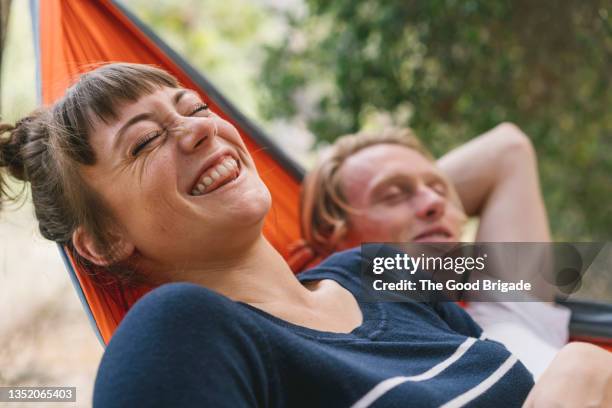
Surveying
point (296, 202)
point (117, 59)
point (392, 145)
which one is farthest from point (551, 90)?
point (117, 59)

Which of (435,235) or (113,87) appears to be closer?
(113,87)

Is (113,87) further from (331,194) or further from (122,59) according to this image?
(331,194)

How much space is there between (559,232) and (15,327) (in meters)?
2.12

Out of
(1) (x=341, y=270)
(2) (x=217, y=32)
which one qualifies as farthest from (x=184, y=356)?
(2) (x=217, y=32)

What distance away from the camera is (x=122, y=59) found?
5.07 ft

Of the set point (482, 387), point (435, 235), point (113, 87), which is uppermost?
point (113, 87)

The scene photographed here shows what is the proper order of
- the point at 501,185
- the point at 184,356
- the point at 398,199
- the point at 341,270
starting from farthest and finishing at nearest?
the point at 501,185
the point at 398,199
the point at 341,270
the point at 184,356

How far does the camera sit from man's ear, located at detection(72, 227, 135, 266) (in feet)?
3.36

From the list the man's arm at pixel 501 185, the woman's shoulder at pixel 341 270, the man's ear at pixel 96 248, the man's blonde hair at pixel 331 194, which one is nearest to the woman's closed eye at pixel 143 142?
the man's ear at pixel 96 248

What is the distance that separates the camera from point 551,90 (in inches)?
97.2

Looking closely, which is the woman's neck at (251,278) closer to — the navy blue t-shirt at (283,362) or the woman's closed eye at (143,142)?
the navy blue t-shirt at (283,362)

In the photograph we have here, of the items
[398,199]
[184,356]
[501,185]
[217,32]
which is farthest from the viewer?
[217,32]

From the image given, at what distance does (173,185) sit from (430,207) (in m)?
0.81

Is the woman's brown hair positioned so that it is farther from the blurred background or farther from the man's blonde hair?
the blurred background
